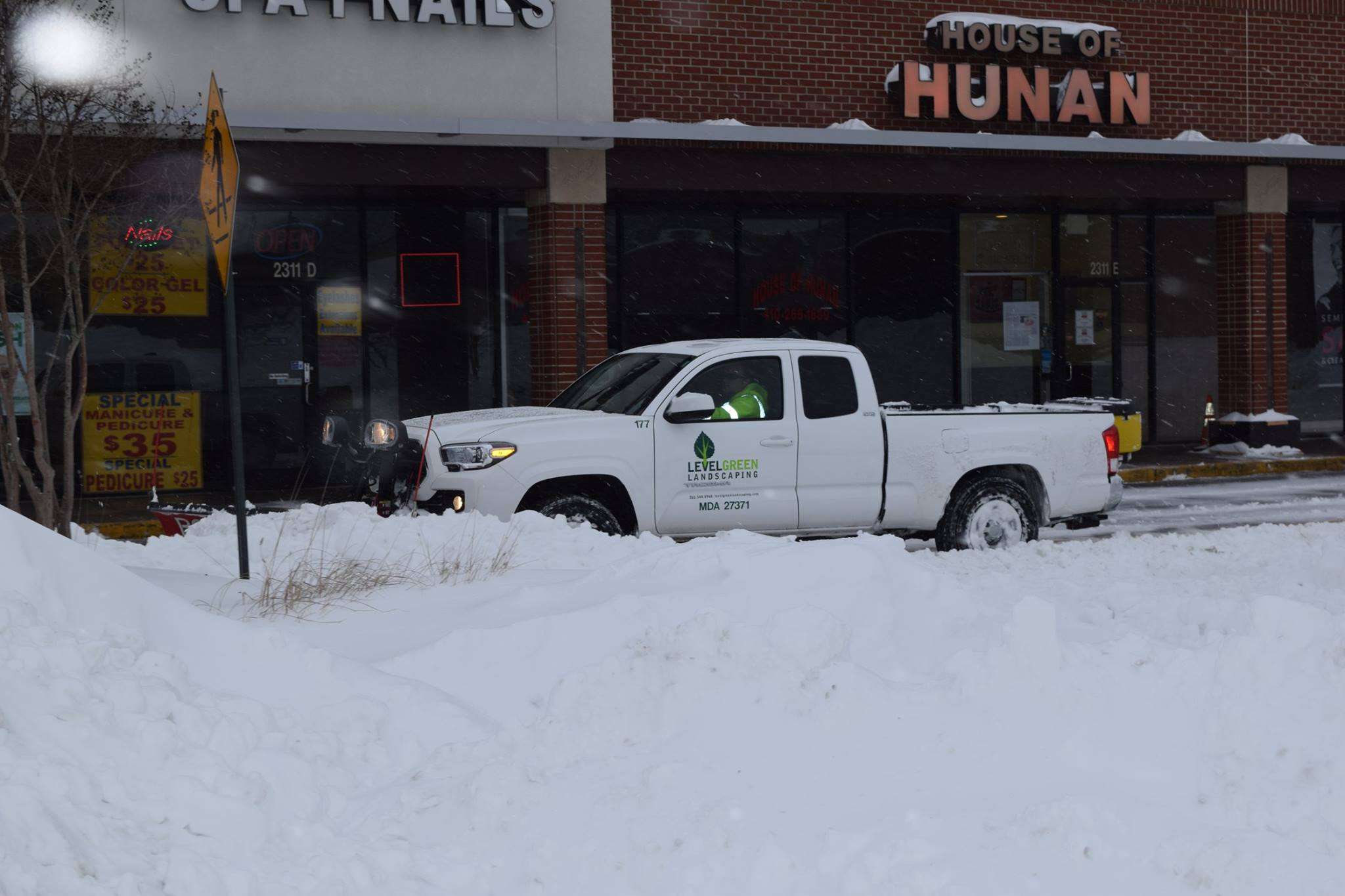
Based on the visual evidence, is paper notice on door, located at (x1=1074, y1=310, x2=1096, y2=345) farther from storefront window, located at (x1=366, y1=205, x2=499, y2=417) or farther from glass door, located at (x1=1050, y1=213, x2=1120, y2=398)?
storefront window, located at (x1=366, y1=205, x2=499, y2=417)

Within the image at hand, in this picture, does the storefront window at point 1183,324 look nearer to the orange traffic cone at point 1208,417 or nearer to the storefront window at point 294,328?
the orange traffic cone at point 1208,417

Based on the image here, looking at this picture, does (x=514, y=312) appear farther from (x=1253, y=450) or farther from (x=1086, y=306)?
(x=1253, y=450)

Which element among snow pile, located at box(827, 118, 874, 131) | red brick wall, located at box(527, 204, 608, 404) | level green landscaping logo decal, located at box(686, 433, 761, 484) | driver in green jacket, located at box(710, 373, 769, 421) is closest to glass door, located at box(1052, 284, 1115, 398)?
snow pile, located at box(827, 118, 874, 131)

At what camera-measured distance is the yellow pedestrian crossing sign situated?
24.3 ft

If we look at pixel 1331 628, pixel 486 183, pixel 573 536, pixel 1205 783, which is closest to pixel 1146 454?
pixel 486 183

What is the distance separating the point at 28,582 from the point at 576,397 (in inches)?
244

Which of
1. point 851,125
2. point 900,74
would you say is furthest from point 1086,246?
point 851,125

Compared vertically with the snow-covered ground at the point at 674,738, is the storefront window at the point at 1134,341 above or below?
above

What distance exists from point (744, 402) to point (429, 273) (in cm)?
785

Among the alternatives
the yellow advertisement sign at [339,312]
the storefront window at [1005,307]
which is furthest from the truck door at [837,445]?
the storefront window at [1005,307]

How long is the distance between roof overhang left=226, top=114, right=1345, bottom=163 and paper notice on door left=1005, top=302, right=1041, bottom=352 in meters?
2.56

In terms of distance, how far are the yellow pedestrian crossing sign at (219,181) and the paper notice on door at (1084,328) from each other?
50.2 feet

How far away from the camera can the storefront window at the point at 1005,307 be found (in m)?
20.4

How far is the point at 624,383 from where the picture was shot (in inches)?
436
